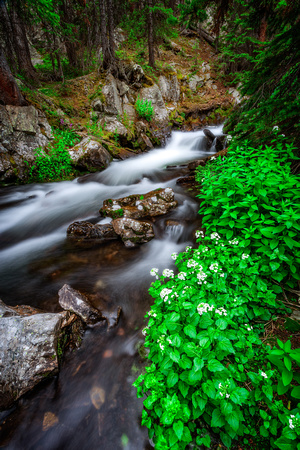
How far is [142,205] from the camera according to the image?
5.77m

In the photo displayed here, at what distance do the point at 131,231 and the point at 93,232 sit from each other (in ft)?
3.71

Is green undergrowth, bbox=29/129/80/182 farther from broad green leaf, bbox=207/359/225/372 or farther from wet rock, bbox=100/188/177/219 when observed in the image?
broad green leaf, bbox=207/359/225/372

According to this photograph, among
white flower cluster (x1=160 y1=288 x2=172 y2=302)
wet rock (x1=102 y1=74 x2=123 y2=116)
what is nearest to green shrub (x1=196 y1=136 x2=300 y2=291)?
white flower cluster (x1=160 y1=288 x2=172 y2=302)

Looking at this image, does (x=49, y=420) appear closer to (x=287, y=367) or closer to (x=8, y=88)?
(x=287, y=367)

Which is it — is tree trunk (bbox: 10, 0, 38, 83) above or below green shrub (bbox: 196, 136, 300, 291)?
above

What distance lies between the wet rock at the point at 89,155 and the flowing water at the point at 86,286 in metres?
0.65

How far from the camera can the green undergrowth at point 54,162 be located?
25.9 ft

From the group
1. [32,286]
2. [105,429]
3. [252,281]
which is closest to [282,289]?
[252,281]

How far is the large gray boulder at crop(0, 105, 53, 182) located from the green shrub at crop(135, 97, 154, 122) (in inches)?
260

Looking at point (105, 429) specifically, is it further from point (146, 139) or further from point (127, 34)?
point (127, 34)

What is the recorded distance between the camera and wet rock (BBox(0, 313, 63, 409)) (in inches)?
84.8

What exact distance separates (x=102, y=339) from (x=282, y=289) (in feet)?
8.74

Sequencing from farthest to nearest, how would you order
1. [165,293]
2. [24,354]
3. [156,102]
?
[156,102] < [24,354] < [165,293]

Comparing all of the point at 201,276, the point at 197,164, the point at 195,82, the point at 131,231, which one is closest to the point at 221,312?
the point at 201,276
